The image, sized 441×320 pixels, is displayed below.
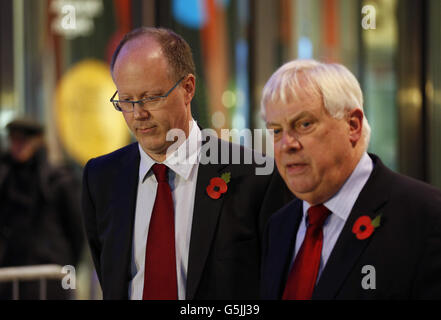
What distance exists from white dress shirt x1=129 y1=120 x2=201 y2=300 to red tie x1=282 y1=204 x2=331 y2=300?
0.84ft

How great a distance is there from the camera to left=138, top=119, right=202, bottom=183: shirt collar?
4.86 ft

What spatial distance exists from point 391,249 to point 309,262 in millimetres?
167

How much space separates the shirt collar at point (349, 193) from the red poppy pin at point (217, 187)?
0.72ft

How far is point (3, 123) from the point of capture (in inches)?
189

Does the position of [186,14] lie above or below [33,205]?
above

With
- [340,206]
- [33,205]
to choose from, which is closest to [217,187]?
[340,206]

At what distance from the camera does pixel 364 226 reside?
1.31 meters

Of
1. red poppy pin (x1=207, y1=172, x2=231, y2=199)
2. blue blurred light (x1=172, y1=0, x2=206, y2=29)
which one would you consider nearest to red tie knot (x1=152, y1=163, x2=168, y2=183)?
red poppy pin (x1=207, y1=172, x2=231, y2=199)

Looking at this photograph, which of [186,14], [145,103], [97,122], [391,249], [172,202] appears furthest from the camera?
[186,14]

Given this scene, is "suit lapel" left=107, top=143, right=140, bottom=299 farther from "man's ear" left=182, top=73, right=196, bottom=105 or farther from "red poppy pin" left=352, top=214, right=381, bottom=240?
"red poppy pin" left=352, top=214, right=381, bottom=240

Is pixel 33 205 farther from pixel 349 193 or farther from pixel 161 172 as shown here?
pixel 349 193

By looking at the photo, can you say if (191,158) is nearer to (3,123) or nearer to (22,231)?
(22,231)

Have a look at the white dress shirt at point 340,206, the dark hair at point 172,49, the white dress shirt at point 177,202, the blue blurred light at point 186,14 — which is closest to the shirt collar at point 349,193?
the white dress shirt at point 340,206

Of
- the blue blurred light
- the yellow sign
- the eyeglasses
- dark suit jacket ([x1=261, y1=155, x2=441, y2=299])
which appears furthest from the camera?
the blue blurred light
